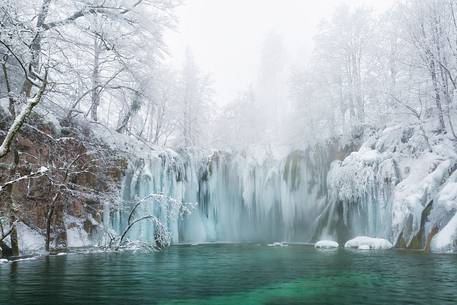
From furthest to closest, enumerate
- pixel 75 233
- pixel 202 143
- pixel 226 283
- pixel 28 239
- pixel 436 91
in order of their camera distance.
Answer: pixel 202 143
pixel 436 91
pixel 75 233
pixel 28 239
pixel 226 283

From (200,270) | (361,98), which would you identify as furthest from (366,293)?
(361,98)

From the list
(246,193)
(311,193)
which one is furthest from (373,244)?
(246,193)

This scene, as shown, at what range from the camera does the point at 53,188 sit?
17328mm

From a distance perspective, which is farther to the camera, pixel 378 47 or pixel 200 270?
pixel 378 47

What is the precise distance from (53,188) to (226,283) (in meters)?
11.4

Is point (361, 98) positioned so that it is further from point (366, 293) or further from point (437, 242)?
point (366, 293)

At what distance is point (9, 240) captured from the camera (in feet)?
48.3

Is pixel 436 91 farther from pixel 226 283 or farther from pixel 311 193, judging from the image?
pixel 226 283

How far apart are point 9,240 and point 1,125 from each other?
4766mm

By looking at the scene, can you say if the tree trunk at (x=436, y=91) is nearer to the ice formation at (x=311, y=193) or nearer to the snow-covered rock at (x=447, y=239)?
the ice formation at (x=311, y=193)

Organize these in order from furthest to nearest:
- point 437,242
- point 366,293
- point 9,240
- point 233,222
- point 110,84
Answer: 1. point 233,222
2. point 110,84
3. point 437,242
4. point 9,240
5. point 366,293

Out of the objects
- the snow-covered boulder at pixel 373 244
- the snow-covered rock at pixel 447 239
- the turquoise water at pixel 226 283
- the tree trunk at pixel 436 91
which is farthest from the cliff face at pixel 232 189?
the turquoise water at pixel 226 283

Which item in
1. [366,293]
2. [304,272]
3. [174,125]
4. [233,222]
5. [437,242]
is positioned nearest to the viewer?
[366,293]

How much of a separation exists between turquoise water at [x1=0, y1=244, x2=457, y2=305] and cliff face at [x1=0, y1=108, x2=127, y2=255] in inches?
149
